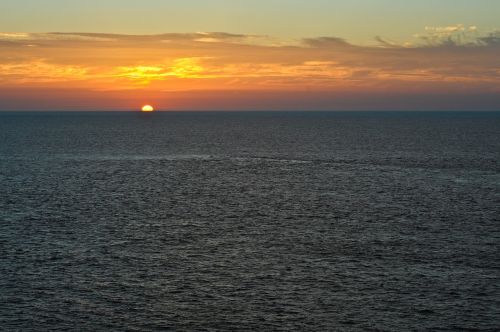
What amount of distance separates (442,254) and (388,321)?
19.0m

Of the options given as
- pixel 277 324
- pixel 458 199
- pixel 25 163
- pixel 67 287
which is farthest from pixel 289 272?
pixel 25 163

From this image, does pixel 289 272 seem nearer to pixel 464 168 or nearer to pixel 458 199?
pixel 458 199

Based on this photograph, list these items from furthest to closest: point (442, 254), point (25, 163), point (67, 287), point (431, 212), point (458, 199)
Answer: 1. point (25, 163)
2. point (458, 199)
3. point (431, 212)
4. point (442, 254)
5. point (67, 287)

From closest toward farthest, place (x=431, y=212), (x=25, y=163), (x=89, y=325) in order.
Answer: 1. (x=89, y=325)
2. (x=431, y=212)
3. (x=25, y=163)

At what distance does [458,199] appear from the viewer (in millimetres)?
93812

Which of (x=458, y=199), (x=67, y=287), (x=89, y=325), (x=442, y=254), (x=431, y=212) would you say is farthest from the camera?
(x=458, y=199)

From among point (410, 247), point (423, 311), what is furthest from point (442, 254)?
point (423, 311)

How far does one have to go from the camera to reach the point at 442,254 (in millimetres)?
61500

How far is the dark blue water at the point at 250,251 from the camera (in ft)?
150

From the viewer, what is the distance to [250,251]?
204ft

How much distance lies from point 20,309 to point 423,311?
86.4 feet

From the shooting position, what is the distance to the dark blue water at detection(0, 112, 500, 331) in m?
45.7

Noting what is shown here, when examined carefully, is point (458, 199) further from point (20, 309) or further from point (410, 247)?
point (20, 309)

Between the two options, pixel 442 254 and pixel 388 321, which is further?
pixel 442 254
